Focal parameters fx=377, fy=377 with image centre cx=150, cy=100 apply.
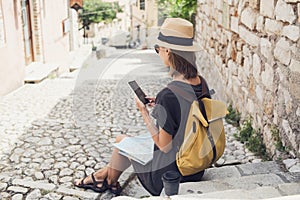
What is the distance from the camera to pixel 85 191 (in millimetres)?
2643

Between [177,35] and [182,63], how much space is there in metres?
0.18

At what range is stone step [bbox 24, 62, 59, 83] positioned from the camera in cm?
772

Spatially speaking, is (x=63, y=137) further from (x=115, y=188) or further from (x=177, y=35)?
(x=177, y=35)

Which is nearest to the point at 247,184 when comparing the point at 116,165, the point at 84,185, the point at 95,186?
the point at 116,165

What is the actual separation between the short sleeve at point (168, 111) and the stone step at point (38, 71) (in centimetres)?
614

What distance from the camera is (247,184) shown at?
2023 millimetres

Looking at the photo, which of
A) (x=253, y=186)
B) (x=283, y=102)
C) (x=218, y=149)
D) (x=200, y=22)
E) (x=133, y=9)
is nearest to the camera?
(x=253, y=186)

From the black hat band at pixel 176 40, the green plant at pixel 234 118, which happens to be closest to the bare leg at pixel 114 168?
the black hat band at pixel 176 40

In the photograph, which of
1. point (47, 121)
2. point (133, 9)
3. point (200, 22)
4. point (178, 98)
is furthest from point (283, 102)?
point (133, 9)

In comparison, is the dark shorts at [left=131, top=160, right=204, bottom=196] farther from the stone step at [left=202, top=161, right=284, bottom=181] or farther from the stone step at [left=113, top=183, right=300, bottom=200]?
Result: the stone step at [left=113, top=183, right=300, bottom=200]

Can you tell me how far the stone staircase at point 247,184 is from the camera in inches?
68.5

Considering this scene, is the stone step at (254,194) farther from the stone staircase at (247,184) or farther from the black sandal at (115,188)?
the black sandal at (115,188)

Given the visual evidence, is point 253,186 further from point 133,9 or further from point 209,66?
point 133,9

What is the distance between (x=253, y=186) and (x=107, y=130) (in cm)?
238
